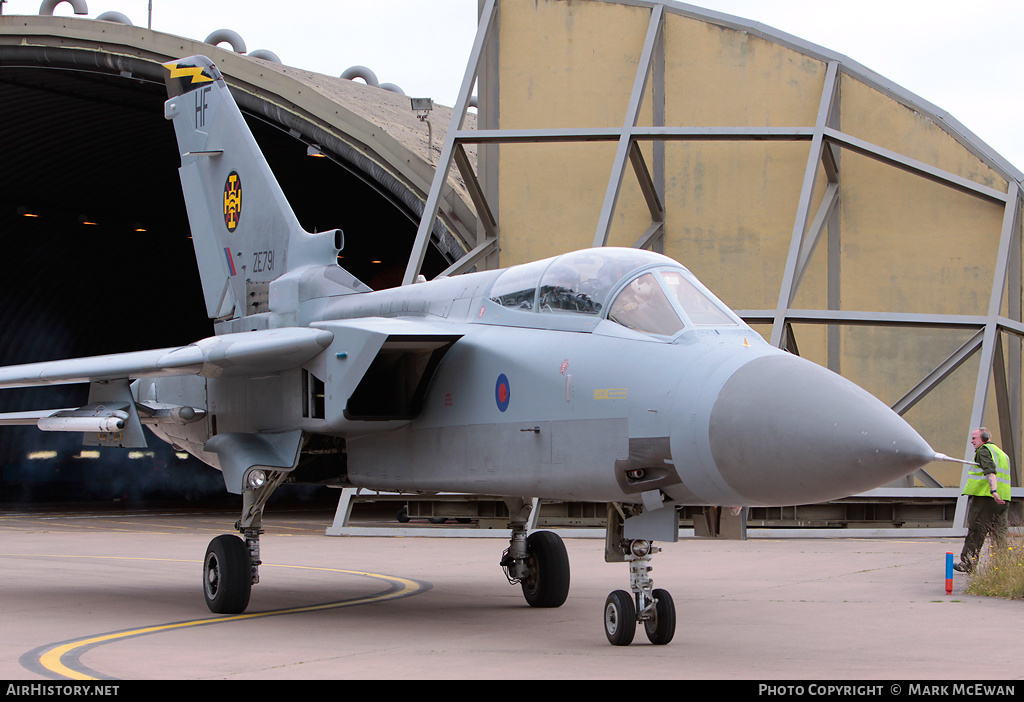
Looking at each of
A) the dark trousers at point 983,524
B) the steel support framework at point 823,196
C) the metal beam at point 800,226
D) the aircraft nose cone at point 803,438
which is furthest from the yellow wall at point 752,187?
the aircraft nose cone at point 803,438

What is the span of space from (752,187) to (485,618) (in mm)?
12177

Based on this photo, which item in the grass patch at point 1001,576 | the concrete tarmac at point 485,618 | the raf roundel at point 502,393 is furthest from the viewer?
the grass patch at point 1001,576

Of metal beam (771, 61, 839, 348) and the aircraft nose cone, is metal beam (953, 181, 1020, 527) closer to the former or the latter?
metal beam (771, 61, 839, 348)

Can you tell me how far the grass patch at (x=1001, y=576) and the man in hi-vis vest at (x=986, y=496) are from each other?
50 cm

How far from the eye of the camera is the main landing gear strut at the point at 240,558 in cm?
938

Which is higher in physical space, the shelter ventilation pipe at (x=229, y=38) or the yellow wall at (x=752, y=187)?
the shelter ventilation pipe at (x=229, y=38)

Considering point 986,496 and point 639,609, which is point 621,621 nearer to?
point 639,609

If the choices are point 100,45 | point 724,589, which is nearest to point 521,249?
point 100,45

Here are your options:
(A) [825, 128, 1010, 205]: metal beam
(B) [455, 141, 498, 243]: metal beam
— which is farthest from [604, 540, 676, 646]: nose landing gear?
(B) [455, 141, 498, 243]: metal beam

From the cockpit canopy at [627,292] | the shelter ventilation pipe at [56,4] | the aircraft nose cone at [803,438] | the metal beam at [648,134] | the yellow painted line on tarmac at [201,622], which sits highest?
the shelter ventilation pipe at [56,4]

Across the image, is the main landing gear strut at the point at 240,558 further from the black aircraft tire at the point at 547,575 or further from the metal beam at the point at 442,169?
the metal beam at the point at 442,169

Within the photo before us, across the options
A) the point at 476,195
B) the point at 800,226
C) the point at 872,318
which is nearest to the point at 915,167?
the point at 800,226

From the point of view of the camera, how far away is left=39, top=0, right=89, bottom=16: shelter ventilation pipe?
951 inches

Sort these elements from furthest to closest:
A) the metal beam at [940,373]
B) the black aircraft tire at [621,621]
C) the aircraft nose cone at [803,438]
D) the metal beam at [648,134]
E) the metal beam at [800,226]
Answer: the metal beam at [648,134] → the metal beam at [940,373] → the metal beam at [800,226] → the black aircraft tire at [621,621] → the aircraft nose cone at [803,438]
